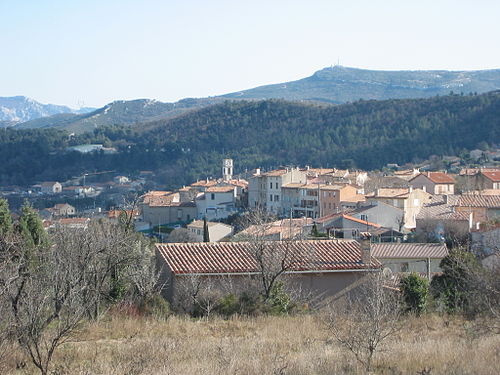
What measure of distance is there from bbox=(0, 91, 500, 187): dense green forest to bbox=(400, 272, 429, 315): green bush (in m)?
75.6

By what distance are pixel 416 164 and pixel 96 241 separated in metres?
72.2

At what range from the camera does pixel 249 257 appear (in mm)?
16484

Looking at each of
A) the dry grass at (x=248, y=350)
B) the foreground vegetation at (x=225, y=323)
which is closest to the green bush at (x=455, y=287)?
the foreground vegetation at (x=225, y=323)

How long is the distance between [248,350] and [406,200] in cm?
3700

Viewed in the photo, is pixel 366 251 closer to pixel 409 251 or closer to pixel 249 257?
pixel 249 257

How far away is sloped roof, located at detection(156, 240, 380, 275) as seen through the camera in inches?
623

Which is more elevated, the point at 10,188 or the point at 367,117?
the point at 367,117

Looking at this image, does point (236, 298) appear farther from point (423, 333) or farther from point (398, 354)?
point (398, 354)

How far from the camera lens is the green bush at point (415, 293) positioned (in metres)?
14.6

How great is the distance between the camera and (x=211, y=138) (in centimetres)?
13325

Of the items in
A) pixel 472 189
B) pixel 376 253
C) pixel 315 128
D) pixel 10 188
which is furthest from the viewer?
pixel 315 128

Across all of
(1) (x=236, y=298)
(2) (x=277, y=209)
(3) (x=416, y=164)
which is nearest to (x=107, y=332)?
(1) (x=236, y=298)

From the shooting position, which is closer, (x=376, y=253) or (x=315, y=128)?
(x=376, y=253)

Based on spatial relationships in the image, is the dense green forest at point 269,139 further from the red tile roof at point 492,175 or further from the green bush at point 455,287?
the green bush at point 455,287
